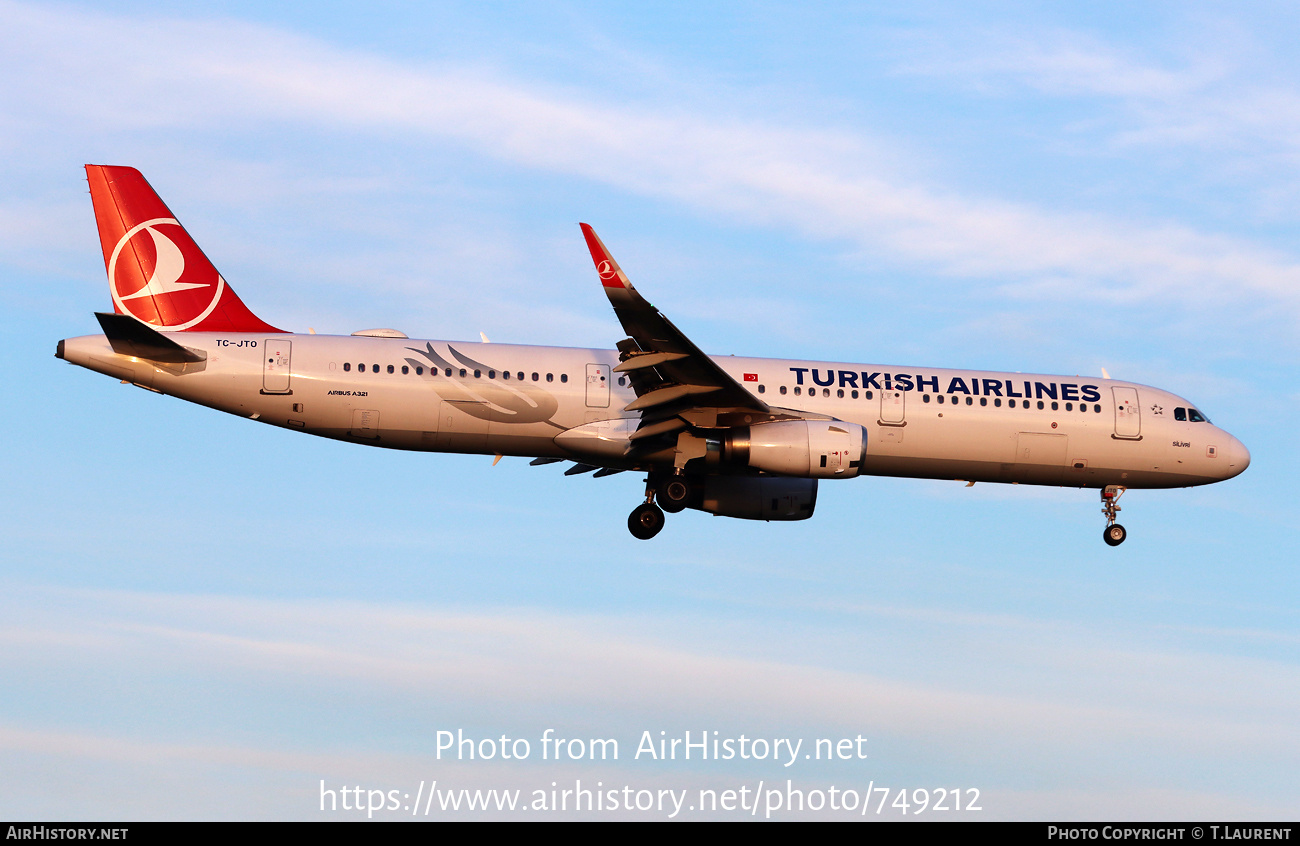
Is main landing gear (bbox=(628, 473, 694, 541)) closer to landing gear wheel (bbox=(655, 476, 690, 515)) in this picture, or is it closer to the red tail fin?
landing gear wheel (bbox=(655, 476, 690, 515))

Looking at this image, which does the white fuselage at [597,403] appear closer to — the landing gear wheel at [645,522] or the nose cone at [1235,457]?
the nose cone at [1235,457]

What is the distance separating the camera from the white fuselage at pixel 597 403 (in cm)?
2755

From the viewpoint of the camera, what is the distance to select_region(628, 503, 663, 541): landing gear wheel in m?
28.7

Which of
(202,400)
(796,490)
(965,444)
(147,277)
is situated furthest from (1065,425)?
(147,277)

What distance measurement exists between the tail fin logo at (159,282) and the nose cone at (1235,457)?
23051mm

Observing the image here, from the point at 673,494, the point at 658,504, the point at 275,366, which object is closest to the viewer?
the point at 275,366

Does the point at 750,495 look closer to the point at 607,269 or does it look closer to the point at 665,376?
the point at 665,376

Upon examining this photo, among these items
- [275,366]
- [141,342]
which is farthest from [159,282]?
[275,366]

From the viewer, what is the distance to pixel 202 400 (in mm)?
27500

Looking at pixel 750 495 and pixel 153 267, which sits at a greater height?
pixel 153 267

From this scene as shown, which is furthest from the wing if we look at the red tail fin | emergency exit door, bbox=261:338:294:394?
the red tail fin

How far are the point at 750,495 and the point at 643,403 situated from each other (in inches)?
192

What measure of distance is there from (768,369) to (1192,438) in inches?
397

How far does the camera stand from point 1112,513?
30.6 m
